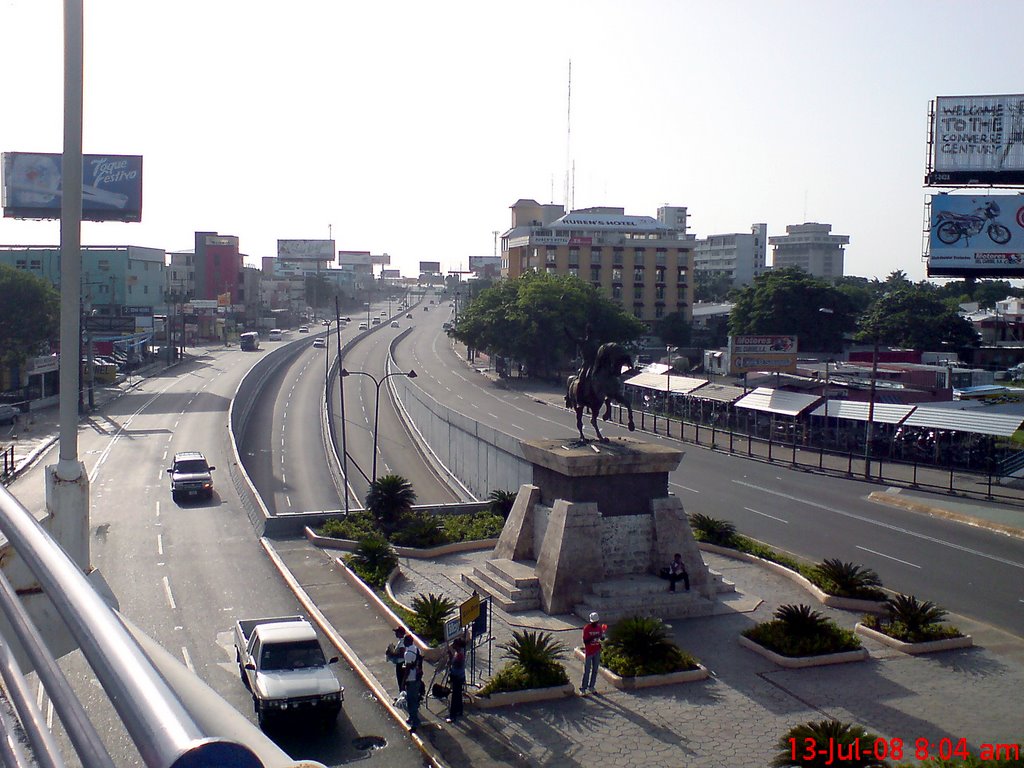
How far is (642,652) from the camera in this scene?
17812mm

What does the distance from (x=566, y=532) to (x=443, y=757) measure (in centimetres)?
780

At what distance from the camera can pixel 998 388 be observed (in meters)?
53.7

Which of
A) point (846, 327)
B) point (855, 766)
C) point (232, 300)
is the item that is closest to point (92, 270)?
point (232, 300)

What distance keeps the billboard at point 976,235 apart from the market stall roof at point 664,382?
1697 cm

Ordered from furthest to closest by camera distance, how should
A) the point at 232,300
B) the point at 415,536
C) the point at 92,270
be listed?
the point at 232,300, the point at 92,270, the point at 415,536

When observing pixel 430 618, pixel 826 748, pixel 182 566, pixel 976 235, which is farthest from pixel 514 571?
pixel 976 235

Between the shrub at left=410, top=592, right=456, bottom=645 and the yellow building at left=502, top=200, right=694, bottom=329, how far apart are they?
8646 centimetres

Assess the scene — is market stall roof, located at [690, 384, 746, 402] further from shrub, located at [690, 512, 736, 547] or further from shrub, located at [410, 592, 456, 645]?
shrub, located at [410, 592, 456, 645]

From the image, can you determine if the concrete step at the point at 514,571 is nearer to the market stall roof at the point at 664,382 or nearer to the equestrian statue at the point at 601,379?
the equestrian statue at the point at 601,379

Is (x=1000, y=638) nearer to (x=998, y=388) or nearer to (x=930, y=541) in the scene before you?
(x=930, y=541)

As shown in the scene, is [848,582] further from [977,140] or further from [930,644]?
[977,140]

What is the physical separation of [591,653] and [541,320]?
59.4 m

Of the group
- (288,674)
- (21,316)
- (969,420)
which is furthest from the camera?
(21,316)

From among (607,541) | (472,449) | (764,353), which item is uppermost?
(764,353)
